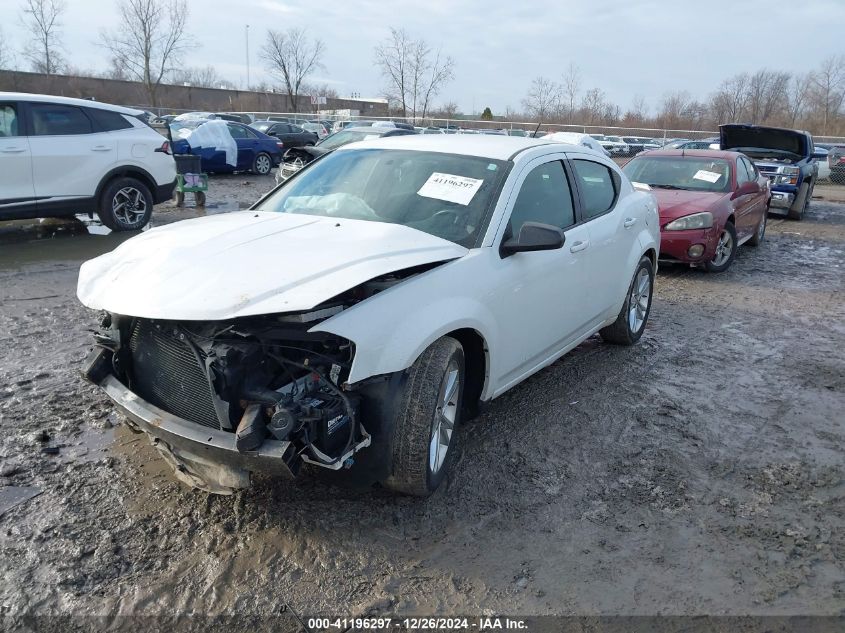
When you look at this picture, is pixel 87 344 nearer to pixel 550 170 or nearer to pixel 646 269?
pixel 550 170

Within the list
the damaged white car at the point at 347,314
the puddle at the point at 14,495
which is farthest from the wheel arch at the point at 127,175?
the puddle at the point at 14,495

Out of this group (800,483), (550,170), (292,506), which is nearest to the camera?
(292,506)

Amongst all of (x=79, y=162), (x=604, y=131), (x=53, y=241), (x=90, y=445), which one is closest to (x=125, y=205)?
(x=79, y=162)

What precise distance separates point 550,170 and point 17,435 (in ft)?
11.9

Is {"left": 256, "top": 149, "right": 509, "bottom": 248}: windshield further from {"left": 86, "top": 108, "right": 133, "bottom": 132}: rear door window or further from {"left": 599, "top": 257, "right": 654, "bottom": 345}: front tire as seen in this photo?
{"left": 86, "top": 108, "right": 133, "bottom": 132}: rear door window

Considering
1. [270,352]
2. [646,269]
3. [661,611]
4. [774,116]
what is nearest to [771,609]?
[661,611]

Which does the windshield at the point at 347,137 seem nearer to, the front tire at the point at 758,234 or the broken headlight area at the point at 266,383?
the front tire at the point at 758,234

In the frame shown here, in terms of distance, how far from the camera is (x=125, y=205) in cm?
962

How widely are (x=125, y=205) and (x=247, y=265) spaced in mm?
7567

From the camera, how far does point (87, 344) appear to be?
5258 mm

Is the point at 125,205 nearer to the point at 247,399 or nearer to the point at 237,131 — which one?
the point at 247,399

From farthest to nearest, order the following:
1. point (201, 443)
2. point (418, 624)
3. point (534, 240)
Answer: point (534, 240), point (201, 443), point (418, 624)

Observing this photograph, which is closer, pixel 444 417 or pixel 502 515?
pixel 502 515

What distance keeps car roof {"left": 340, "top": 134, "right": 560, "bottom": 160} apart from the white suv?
5752 millimetres
